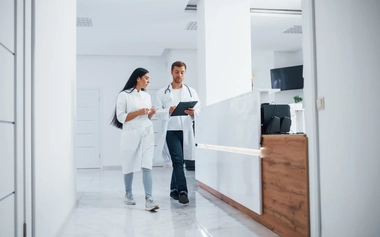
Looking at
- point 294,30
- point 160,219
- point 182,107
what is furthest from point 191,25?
point 160,219

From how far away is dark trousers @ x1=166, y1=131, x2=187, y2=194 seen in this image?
423cm

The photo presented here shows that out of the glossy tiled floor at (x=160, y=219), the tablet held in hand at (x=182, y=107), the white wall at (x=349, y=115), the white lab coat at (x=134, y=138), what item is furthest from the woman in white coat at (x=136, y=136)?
the white wall at (x=349, y=115)

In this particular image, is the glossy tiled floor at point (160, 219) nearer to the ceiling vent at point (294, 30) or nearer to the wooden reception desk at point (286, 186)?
the wooden reception desk at point (286, 186)

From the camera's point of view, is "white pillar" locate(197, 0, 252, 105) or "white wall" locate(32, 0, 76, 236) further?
"white pillar" locate(197, 0, 252, 105)

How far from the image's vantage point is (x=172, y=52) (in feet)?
30.1

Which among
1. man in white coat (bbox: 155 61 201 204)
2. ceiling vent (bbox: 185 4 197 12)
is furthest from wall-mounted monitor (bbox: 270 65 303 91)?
man in white coat (bbox: 155 61 201 204)

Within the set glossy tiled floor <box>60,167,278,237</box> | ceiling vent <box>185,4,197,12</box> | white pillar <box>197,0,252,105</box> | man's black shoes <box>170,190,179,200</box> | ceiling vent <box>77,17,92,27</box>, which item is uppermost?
ceiling vent <box>185,4,197,12</box>

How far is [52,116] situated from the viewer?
8.62ft

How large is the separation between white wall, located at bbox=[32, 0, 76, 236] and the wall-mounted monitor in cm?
661

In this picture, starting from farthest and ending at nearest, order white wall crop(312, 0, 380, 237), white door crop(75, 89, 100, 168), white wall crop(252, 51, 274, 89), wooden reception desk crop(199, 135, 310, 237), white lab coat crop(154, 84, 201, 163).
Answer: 1. white wall crop(252, 51, 274, 89)
2. white door crop(75, 89, 100, 168)
3. white lab coat crop(154, 84, 201, 163)
4. wooden reception desk crop(199, 135, 310, 237)
5. white wall crop(312, 0, 380, 237)

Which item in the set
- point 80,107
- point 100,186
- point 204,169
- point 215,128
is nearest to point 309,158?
point 215,128

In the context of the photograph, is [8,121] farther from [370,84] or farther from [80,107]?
[80,107]

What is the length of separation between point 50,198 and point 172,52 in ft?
23.1

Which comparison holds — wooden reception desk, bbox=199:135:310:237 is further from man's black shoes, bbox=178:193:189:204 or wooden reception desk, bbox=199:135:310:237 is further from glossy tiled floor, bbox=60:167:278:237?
man's black shoes, bbox=178:193:189:204
